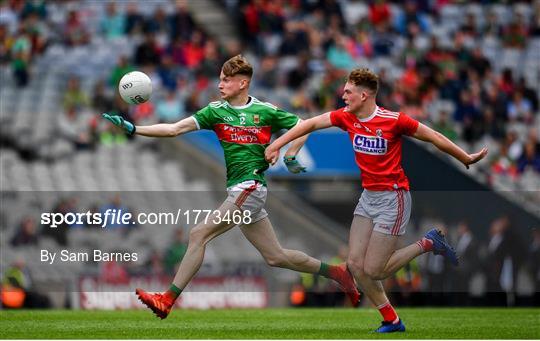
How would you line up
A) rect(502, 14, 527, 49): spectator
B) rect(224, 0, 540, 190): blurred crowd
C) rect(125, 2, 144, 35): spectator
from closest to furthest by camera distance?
rect(224, 0, 540, 190): blurred crowd → rect(125, 2, 144, 35): spectator → rect(502, 14, 527, 49): spectator

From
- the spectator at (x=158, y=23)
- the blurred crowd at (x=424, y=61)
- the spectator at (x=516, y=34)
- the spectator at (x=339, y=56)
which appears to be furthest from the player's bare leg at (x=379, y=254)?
the spectator at (x=516, y=34)

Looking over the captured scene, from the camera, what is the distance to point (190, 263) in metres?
12.5

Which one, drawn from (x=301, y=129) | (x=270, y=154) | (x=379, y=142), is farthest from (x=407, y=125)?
(x=270, y=154)

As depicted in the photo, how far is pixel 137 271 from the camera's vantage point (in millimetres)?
17781

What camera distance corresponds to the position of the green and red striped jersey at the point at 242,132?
1279cm

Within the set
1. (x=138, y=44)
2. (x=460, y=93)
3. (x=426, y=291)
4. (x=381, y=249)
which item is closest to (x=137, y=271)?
(x=426, y=291)

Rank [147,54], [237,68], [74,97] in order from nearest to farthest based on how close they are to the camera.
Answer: [237,68] → [74,97] → [147,54]

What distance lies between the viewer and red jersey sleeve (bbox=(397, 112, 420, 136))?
1223cm

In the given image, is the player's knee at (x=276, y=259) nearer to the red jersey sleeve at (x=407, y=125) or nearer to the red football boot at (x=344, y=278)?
the red football boot at (x=344, y=278)

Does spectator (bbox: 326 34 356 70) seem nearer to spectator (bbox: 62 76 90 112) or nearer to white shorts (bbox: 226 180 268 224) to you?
spectator (bbox: 62 76 90 112)

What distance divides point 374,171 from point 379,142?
0.29 metres

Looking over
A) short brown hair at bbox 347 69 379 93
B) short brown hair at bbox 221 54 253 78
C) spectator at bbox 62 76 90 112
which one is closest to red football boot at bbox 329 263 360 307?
short brown hair at bbox 347 69 379 93

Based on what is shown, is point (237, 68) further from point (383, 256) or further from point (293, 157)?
point (383, 256)

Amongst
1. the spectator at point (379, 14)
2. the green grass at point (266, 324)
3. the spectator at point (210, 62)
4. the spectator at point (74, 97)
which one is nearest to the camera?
the green grass at point (266, 324)
